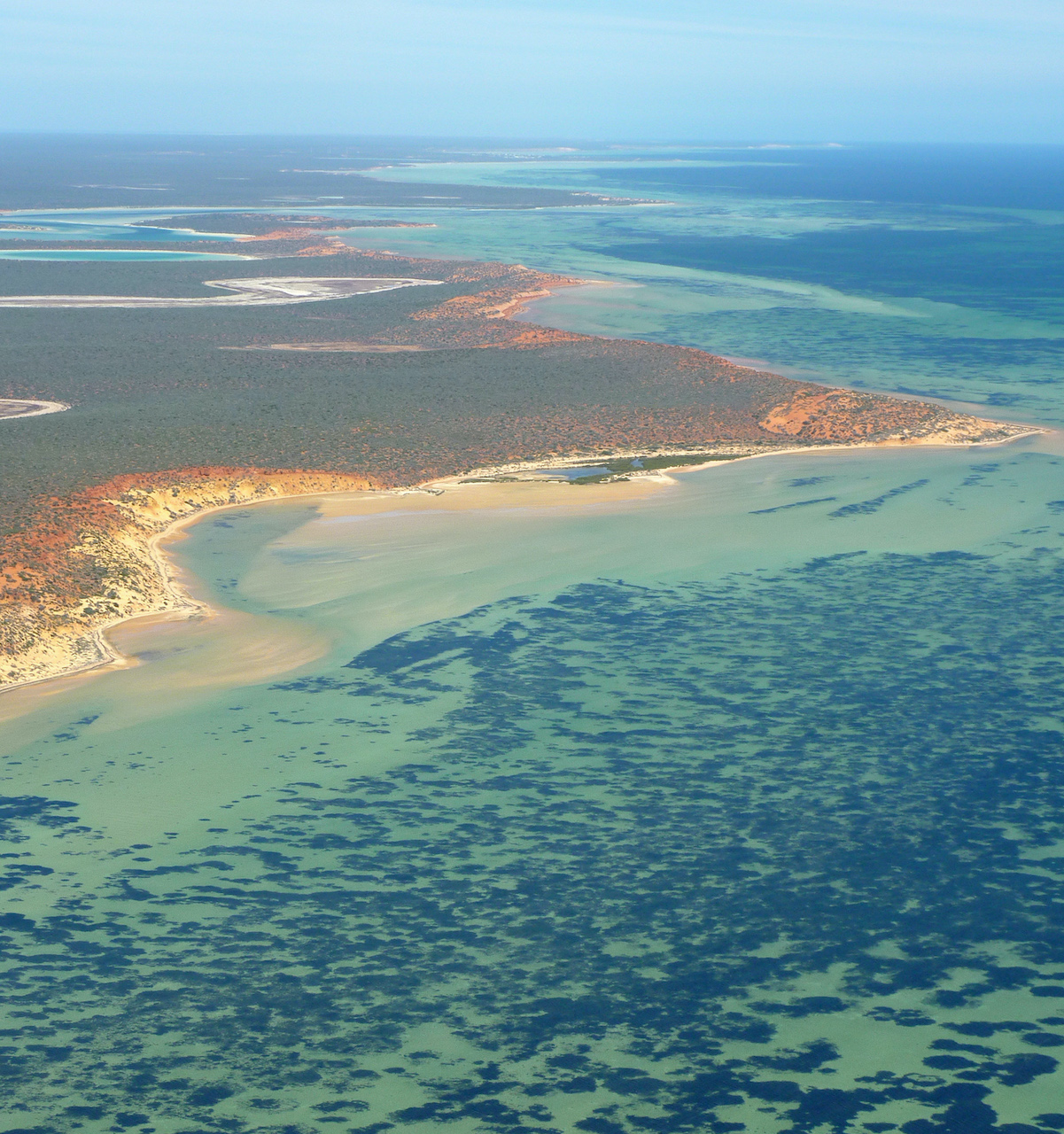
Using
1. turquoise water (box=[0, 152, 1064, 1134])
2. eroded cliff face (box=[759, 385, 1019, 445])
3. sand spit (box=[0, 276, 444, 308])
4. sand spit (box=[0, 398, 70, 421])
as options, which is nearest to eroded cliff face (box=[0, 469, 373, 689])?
turquoise water (box=[0, 152, 1064, 1134])

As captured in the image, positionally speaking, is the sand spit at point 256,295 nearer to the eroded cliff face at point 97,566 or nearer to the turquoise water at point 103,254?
the turquoise water at point 103,254

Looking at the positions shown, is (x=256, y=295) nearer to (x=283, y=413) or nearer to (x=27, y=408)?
(x=27, y=408)

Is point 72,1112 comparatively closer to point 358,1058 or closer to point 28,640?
point 358,1058

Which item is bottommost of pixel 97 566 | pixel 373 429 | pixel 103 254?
pixel 97 566

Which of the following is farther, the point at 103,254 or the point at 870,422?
the point at 103,254

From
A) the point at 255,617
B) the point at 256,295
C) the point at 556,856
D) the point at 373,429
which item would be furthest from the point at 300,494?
the point at 256,295
